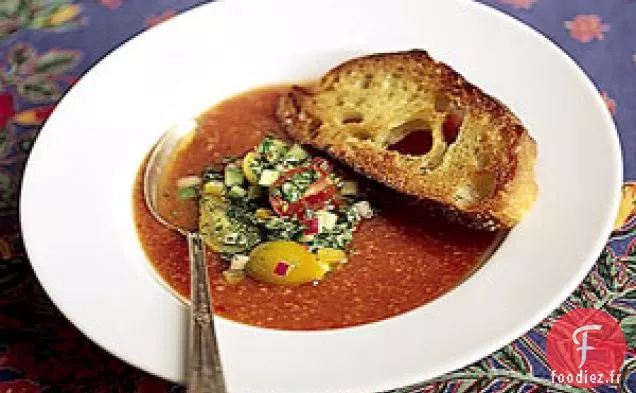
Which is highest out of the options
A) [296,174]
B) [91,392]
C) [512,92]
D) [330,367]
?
[512,92]

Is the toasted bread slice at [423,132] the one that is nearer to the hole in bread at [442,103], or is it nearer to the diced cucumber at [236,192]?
the hole in bread at [442,103]

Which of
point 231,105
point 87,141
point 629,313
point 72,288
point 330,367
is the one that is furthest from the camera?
point 231,105

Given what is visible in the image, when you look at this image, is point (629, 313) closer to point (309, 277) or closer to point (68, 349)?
point (309, 277)

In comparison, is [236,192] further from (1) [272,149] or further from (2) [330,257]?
(2) [330,257]

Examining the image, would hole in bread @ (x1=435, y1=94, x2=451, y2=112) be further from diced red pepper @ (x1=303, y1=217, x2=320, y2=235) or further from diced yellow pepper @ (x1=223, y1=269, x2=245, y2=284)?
diced yellow pepper @ (x1=223, y1=269, x2=245, y2=284)

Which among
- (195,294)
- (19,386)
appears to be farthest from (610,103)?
(19,386)

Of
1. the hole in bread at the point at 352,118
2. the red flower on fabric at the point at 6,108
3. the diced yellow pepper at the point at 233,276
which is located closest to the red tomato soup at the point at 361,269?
the diced yellow pepper at the point at 233,276

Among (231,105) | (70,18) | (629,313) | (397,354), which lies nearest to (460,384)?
(397,354)

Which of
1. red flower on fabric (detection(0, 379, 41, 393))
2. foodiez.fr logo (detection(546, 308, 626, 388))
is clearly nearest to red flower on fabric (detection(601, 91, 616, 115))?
foodiez.fr logo (detection(546, 308, 626, 388))

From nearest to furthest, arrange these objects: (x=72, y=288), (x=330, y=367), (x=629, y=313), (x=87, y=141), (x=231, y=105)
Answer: (x=330, y=367) → (x=72, y=288) → (x=629, y=313) → (x=87, y=141) → (x=231, y=105)
